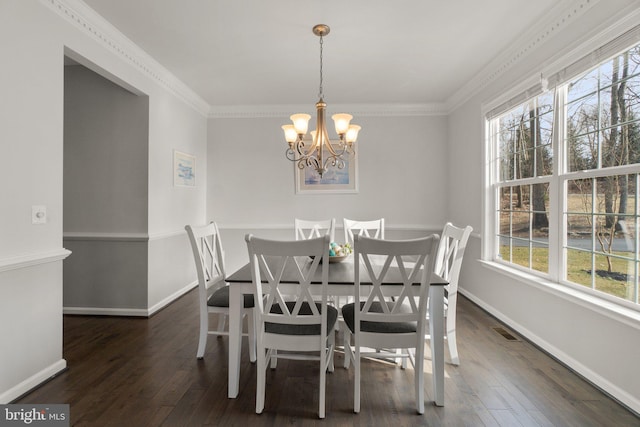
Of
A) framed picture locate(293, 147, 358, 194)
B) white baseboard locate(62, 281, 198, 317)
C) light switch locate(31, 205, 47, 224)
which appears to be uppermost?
framed picture locate(293, 147, 358, 194)

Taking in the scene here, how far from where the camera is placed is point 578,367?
7.55 ft

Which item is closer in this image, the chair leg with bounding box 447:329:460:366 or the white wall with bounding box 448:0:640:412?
the white wall with bounding box 448:0:640:412

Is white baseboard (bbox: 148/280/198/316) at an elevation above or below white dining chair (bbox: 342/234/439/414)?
below

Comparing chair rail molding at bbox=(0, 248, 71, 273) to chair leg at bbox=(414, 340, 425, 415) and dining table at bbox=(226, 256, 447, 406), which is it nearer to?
dining table at bbox=(226, 256, 447, 406)

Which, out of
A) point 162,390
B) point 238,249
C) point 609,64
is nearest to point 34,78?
point 162,390

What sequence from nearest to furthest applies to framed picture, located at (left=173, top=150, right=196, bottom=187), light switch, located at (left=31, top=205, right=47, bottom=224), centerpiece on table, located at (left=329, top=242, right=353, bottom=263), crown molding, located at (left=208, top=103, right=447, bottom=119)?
light switch, located at (left=31, top=205, right=47, bottom=224)
centerpiece on table, located at (left=329, top=242, right=353, bottom=263)
framed picture, located at (left=173, top=150, right=196, bottom=187)
crown molding, located at (left=208, top=103, right=447, bottom=119)

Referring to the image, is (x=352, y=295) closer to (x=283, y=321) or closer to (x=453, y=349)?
(x=283, y=321)

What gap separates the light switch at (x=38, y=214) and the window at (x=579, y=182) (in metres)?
3.74

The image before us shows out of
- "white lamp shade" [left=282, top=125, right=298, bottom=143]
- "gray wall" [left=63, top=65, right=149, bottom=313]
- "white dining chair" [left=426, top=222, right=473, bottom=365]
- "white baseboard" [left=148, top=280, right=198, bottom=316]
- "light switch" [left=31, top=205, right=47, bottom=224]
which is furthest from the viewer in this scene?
"white baseboard" [left=148, top=280, right=198, bottom=316]

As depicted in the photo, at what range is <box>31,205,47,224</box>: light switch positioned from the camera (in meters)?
2.14

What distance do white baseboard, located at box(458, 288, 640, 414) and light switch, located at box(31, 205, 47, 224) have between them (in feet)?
12.4

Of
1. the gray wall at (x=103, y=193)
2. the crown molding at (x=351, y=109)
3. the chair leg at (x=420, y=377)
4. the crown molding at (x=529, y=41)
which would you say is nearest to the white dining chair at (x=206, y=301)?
the chair leg at (x=420, y=377)

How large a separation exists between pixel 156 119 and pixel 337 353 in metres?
3.01

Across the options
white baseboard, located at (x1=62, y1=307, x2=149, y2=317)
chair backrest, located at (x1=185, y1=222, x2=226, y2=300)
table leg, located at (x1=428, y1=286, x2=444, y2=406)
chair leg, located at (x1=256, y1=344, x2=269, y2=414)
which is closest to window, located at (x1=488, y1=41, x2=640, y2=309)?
table leg, located at (x1=428, y1=286, x2=444, y2=406)
